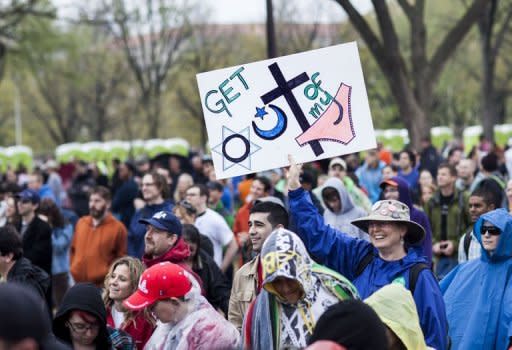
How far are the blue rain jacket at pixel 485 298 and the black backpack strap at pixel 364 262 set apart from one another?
980 mm

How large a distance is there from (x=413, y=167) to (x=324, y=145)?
1010 centimetres

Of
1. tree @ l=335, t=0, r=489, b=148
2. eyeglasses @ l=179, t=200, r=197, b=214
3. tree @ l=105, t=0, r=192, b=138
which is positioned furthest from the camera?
tree @ l=105, t=0, r=192, b=138

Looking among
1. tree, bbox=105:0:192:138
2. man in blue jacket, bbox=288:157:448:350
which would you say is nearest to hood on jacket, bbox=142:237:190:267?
man in blue jacket, bbox=288:157:448:350

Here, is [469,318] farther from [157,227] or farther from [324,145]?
[157,227]

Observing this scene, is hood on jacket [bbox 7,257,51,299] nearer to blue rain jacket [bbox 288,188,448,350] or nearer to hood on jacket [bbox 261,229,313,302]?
blue rain jacket [bbox 288,188,448,350]

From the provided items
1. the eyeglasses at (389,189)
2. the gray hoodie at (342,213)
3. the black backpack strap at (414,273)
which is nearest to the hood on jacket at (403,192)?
the eyeglasses at (389,189)

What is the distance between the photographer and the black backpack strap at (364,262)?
587cm

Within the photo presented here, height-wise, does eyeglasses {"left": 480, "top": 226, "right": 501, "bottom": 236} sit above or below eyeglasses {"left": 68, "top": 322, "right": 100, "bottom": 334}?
above

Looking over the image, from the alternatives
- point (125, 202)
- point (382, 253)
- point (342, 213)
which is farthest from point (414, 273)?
point (125, 202)

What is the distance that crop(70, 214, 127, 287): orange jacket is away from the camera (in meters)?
Answer: 9.99

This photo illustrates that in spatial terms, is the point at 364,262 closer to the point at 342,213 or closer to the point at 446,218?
the point at 342,213

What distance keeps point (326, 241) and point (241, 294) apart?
898mm

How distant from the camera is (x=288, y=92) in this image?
6934 mm

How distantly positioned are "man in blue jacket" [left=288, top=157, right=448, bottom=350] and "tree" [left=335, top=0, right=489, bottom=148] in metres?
13.6
